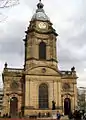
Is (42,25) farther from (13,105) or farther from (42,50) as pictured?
(13,105)

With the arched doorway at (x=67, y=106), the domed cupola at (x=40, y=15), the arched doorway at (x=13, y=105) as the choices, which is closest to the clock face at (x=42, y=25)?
the domed cupola at (x=40, y=15)

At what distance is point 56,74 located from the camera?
223 feet

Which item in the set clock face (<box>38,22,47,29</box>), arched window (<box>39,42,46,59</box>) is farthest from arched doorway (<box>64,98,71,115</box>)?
clock face (<box>38,22,47,29</box>)

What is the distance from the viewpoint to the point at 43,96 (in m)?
66.9

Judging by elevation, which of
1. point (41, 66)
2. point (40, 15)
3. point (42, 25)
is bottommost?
point (41, 66)

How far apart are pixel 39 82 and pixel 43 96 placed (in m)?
2.99

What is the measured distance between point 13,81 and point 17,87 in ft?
4.89

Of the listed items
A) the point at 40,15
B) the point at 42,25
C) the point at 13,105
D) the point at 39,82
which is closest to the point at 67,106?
the point at 39,82

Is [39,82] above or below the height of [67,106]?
above

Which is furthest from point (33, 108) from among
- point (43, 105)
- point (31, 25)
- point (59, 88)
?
point (31, 25)

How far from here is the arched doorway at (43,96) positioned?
6619cm

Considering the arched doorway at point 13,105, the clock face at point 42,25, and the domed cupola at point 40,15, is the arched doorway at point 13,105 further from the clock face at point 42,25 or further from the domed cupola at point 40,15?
the domed cupola at point 40,15

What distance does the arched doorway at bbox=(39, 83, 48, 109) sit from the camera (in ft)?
217

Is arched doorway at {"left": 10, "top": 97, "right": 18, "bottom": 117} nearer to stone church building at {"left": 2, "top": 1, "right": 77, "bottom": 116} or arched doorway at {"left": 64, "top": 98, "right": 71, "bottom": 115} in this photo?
stone church building at {"left": 2, "top": 1, "right": 77, "bottom": 116}
